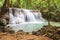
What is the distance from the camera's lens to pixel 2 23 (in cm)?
1344

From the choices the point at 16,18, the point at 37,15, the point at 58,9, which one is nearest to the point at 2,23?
the point at 16,18

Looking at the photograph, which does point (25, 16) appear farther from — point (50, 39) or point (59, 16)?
point (50, 39)

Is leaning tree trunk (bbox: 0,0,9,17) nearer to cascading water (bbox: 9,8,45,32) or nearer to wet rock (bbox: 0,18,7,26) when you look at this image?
wet rock (bbox: 0,18,7,26)

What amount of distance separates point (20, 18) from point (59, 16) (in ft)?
14.0

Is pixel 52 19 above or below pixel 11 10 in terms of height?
below

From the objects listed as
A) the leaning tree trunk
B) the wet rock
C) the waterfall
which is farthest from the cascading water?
the leaning tree trunk

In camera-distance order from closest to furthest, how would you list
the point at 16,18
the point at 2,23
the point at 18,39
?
the point at 18,39 < the point at 2,23 < the point at 16,18

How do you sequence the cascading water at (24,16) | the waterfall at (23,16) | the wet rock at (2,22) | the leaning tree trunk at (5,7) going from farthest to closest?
the waterfall at (23,16) < the cascading water at (24,16) < the wet rock at (2,22) < the leaning tree trunk at (5,7)

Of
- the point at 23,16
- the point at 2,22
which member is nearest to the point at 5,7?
the point at 2,22

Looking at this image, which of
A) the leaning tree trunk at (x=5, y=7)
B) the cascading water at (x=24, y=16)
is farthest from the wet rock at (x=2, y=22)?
the cascading water at (x=24, y=16)

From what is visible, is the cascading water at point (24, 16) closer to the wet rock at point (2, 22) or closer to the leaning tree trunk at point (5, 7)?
the wet rock at point (2, 22)

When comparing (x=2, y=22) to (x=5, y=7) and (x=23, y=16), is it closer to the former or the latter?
(x=5, y=7)

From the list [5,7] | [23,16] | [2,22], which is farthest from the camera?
[23,16]

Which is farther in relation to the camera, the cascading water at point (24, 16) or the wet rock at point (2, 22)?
the cascading water at point (24, 16)
